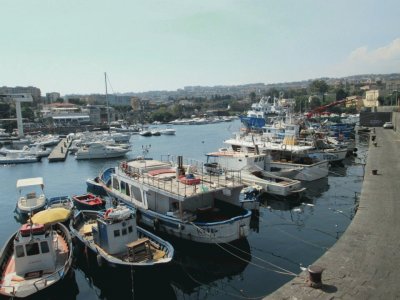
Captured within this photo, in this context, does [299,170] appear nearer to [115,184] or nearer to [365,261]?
[115,184]

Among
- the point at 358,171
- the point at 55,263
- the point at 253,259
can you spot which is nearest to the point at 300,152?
the point at 358,171

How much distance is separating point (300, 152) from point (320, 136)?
44.7 feet

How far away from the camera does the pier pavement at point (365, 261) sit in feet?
35.8

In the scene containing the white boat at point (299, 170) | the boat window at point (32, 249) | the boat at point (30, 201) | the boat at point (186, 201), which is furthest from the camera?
the white boat at point (299, 170)

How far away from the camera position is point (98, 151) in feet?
191

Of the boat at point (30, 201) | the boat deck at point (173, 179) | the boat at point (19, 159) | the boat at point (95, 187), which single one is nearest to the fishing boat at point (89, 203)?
the boat at point (30, 201)

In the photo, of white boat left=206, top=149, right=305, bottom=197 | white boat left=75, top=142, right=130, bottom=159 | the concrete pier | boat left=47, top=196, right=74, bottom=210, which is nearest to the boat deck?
boat left=47, top=196, right=74, bottom=210

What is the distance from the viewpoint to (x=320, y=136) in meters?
47.7

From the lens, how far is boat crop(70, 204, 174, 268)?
15406 millimetres

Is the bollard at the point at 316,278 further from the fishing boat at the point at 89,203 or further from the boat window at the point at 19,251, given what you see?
the fishing boat at the point at 89,203

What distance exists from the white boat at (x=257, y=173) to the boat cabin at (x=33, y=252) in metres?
Result: 14.8

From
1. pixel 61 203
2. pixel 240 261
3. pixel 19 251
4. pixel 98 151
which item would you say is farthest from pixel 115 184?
pixel 98 151

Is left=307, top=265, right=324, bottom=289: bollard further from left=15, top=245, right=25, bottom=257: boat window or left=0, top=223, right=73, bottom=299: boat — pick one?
left=15, top=245, right=25, bottom=257: boat window

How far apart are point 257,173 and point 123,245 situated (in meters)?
17.9
